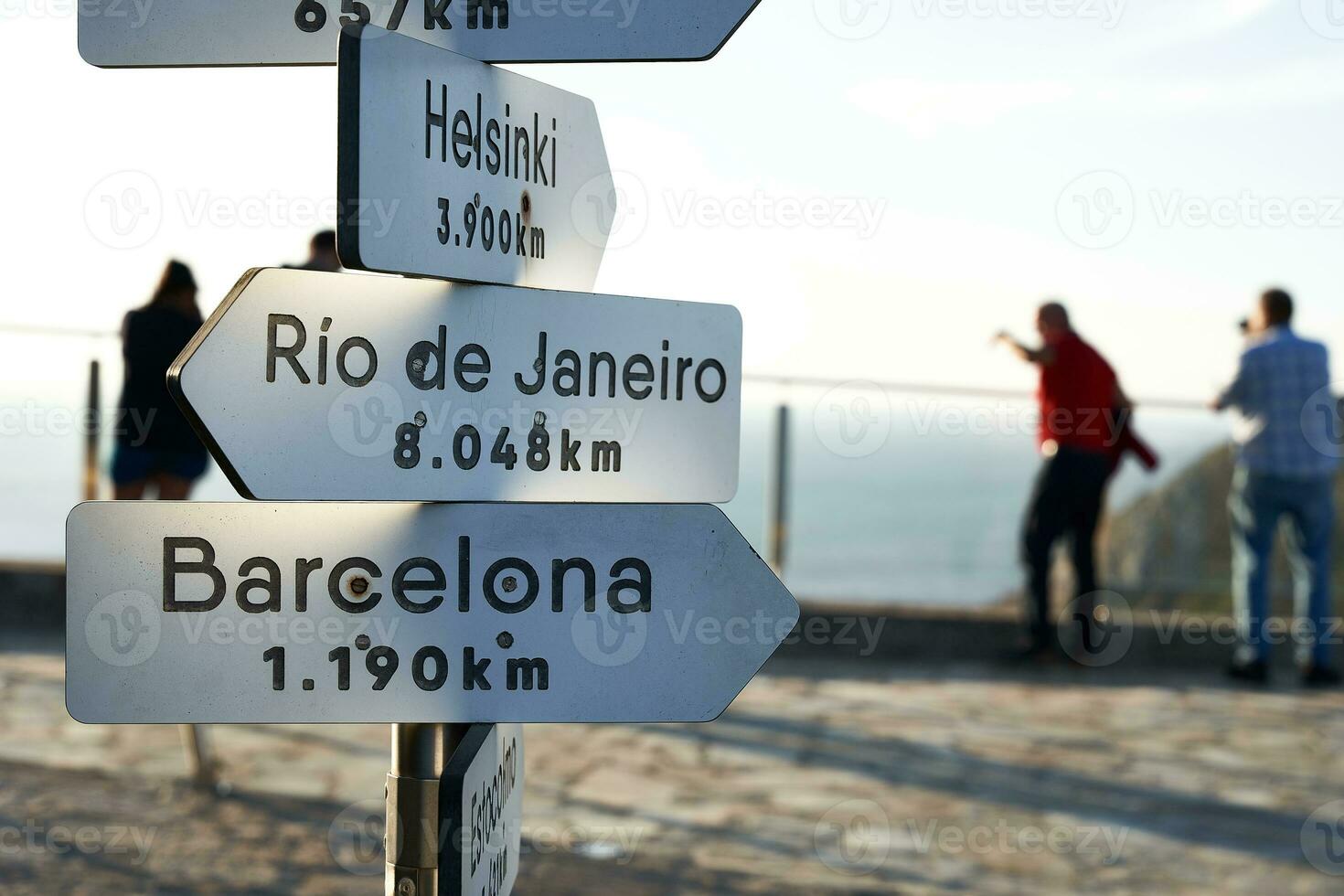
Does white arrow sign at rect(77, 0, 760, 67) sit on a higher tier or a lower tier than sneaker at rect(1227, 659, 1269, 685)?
higher

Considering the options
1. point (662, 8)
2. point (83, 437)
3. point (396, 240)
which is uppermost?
point (662, 8)

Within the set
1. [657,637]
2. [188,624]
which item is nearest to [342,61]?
[188,624]

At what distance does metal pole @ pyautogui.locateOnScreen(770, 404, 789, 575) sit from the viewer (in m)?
9.84

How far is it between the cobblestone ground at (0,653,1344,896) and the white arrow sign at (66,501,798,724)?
293 cm

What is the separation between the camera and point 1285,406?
27.3ft

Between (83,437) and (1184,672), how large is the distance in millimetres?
7476

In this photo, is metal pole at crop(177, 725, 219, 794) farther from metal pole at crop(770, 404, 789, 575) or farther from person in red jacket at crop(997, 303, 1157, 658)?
person in red jacket at crop(997, 303, 1157, 658)

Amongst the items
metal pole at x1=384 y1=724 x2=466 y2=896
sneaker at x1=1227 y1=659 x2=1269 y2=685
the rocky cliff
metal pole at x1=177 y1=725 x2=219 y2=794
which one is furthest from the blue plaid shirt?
metal pole at x1=384 y1=724 x2=466 y2=896

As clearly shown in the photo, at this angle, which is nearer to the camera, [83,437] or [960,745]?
[960,745]

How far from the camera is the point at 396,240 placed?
6.28 ft

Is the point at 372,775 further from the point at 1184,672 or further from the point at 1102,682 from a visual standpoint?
the point at 1184,672

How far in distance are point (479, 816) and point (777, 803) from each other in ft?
13.3

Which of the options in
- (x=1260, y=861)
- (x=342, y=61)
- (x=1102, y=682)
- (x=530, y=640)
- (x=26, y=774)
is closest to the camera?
(x=342, y=61)

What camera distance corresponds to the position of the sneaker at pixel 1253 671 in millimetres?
8969
